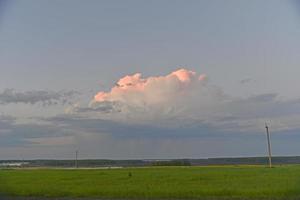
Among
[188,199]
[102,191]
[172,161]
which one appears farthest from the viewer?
[172,161]

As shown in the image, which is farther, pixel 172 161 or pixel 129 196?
pixel 172 161

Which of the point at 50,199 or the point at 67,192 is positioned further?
the point at 67,192

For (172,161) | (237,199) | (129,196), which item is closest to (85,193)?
(129,196)

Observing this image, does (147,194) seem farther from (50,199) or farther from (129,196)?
(50,199)

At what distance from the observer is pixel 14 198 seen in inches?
1091

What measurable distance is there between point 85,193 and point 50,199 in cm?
335

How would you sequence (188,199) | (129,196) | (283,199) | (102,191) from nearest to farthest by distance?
(283,199) < (188,199) < (129,196) < (102,191)

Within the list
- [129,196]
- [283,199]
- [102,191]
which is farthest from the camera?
[102,191]

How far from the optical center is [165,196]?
27.9 meters

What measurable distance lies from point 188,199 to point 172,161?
295 ft

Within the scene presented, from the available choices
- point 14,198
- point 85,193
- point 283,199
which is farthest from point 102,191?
point 283,199

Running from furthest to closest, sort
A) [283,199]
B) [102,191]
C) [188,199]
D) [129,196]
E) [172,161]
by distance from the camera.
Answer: [172,161] < [102,191] < [129,196] < [188,199] < [283,199]

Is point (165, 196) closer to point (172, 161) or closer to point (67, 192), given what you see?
point (67, 192)

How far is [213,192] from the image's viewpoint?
94.3ft
